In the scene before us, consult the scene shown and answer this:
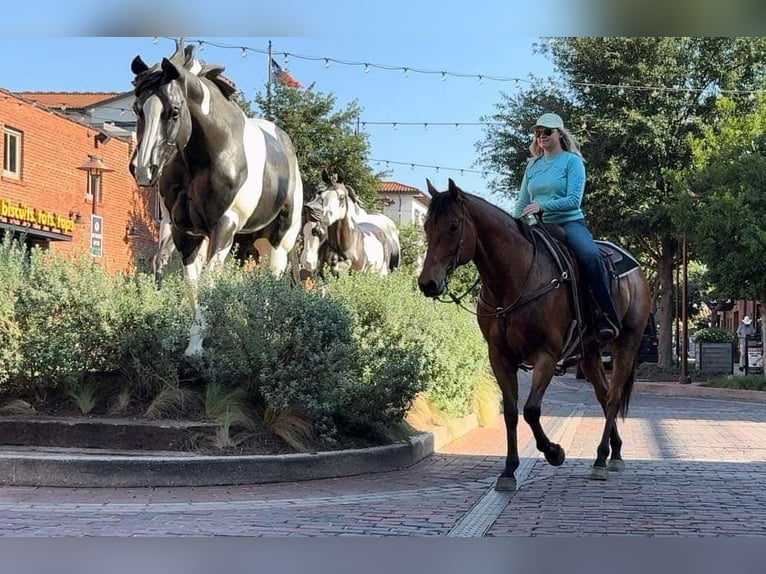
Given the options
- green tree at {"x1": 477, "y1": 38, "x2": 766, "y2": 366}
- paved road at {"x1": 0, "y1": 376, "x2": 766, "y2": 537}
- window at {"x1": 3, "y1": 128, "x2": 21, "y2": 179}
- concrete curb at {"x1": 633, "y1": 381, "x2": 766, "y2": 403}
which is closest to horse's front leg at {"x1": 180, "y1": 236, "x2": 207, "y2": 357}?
paved road at {"x1": 0, "y1": 376, "x2": 766, "y2": 537}

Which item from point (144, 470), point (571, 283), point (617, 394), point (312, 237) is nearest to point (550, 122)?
point (571, 283)

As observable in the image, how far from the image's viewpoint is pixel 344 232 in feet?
51.1

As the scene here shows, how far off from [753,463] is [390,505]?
4.77 m

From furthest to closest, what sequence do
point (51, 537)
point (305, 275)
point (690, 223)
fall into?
1. point (690, 223)
2. point (305, 275)
3. point (51, 537)

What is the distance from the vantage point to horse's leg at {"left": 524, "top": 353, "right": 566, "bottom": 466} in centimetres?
739

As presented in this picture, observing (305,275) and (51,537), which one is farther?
(305,275)

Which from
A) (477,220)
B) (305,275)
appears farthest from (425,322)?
(305,275)

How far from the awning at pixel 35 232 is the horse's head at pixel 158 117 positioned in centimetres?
1729

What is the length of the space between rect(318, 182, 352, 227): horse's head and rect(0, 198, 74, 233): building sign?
1359 centimetres

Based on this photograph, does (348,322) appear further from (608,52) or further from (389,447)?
(608,52)

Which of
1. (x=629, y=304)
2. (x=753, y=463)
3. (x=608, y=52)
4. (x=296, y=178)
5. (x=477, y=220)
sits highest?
(x=608, y=52)

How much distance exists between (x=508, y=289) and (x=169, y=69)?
150 inches

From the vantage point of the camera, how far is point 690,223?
81.4 feet

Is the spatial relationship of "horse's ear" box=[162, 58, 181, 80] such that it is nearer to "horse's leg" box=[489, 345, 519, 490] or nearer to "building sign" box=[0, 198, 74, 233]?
"horse's leg" box=[489, 345, 519, 490]
